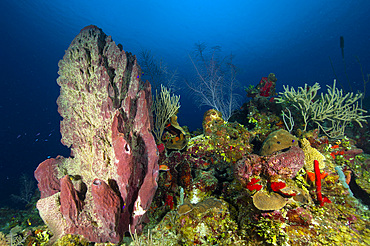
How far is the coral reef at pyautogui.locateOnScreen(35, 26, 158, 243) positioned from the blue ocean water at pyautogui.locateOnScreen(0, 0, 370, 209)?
736 centimetres

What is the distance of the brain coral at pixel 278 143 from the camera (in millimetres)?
4153

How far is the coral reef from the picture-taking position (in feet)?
7.50

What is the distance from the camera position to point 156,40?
182ft

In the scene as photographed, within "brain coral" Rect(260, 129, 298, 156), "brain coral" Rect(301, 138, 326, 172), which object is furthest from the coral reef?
"brain coral" Rect(301, 138, 326, 172)

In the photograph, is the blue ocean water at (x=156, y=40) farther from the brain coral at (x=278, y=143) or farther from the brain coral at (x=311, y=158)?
the brain coral at (x=311, y=158)

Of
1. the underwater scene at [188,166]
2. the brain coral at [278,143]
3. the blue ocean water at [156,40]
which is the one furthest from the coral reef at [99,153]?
the blue ocean water at [156,40]

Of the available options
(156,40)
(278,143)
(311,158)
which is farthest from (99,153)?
(156,40)

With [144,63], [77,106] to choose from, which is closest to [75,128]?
[77,106]

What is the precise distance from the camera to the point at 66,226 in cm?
244

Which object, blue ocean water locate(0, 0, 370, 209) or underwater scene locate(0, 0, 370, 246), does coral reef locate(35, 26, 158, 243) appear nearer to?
underwater scene locate(0, 0, 370, 246)

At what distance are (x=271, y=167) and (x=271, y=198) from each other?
0.57 m

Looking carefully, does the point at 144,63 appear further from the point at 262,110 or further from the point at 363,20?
the point at 363,20

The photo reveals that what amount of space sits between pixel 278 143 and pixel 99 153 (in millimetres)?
4419

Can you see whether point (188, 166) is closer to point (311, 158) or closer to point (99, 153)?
point (99, 153)
